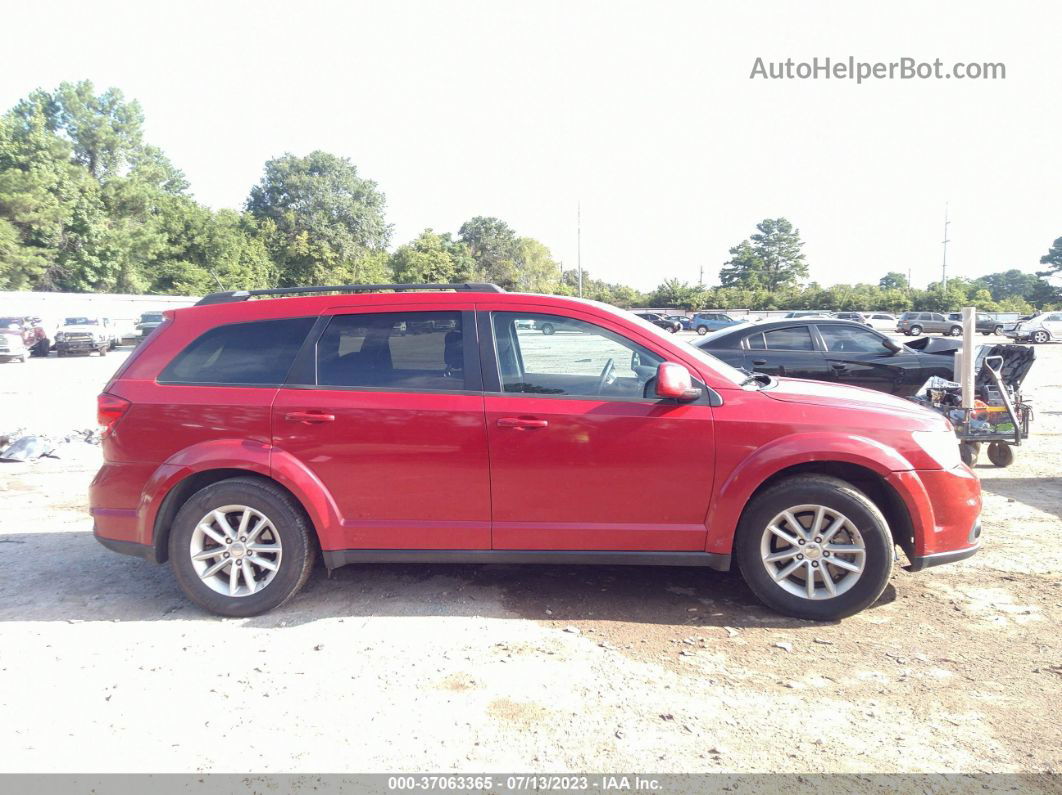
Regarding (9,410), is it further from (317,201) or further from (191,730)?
(317,201)

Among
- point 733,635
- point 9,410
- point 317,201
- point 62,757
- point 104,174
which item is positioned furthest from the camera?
point 317,201

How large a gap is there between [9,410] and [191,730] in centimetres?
1201

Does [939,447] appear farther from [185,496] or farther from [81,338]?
[81,338]

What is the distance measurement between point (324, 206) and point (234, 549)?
3038 inches

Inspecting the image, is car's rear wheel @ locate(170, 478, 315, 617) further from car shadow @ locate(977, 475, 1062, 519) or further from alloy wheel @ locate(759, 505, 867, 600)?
car shadow @ locate(977, 475, 1062, 519)

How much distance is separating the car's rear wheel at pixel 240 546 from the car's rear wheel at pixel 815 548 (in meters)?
2.56

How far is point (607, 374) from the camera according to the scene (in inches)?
165

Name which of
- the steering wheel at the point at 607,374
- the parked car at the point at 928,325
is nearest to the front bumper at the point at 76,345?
the steering wheel at the point at 607,374

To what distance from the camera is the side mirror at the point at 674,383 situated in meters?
3.95

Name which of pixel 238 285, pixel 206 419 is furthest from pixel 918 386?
pixel 238 285

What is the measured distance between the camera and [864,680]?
11.3ft

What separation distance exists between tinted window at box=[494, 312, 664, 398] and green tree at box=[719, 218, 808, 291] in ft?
305

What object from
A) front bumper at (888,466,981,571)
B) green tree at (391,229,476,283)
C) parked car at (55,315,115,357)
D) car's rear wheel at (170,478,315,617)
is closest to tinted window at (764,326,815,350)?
front bumper at (888,466,981,571)

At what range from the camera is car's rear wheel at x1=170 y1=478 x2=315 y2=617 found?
4141mm
